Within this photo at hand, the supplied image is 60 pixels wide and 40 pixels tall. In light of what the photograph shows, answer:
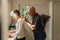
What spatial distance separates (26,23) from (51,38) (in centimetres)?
44

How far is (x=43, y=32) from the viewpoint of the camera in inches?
56.7

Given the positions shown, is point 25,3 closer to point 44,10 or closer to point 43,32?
point 44,10

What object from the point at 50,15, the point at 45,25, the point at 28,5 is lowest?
the point at 45,25

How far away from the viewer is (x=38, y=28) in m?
1.38

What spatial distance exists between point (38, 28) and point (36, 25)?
0.04m

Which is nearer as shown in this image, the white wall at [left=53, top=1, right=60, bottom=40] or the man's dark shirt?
the man's dark shirt

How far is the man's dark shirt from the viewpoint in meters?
1.36

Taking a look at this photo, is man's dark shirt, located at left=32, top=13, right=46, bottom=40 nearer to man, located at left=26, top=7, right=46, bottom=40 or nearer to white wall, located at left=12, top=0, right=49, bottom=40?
man, located at left=26, top=7, right=46, bottom=40

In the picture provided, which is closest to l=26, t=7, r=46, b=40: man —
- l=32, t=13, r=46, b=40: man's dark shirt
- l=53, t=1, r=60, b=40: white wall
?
l=32, t=13, r=46, b=40: man's dark shirt

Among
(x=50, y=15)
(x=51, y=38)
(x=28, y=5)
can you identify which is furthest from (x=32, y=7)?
(x=51, y=38)

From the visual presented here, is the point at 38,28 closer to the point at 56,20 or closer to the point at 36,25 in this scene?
the point at 36,25

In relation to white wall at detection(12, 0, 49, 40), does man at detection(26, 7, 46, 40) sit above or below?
below

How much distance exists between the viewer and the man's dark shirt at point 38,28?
Result: 4.45 feet

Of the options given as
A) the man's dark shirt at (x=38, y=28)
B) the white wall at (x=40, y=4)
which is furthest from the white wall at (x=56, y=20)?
the man's dark shirt at (x=38, y=28)
